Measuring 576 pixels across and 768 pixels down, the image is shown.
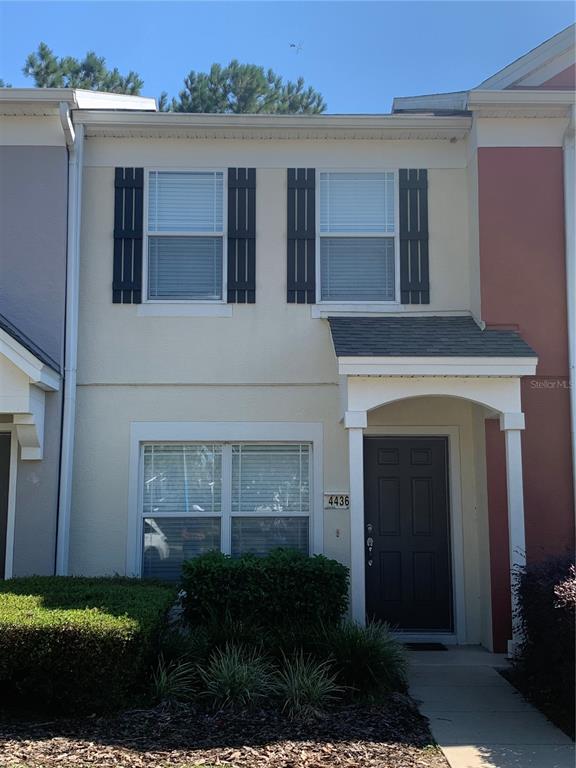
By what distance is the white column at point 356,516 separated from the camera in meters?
7.84

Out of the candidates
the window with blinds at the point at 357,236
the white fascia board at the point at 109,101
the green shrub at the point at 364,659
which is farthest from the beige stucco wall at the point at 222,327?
the green shrub at the point at 364,659

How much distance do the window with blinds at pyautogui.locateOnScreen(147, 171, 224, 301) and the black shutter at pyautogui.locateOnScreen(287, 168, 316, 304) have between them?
81 centimetres

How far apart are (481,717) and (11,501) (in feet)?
17.4

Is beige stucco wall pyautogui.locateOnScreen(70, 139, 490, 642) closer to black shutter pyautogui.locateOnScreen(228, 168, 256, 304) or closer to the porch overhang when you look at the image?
black shutter pyautogui.locateOnScreen(228, 168, 256, 304)

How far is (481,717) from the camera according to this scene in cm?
657

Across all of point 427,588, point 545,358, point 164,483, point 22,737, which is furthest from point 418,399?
point 22,737

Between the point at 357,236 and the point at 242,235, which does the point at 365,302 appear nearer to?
the point at 357,236

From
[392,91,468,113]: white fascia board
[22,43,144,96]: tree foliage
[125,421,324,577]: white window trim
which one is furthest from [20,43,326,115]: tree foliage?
[125,421,324,577]: white window trim

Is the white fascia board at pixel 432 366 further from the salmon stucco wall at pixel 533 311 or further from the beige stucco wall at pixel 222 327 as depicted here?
the beige stucco wall at pixel 222 327

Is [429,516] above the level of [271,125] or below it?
below

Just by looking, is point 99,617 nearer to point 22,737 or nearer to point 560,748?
point 22,737

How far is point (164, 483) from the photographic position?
30.2 ft

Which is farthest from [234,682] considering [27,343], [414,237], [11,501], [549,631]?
[414,237]

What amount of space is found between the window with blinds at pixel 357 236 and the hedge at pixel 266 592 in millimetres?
3256
